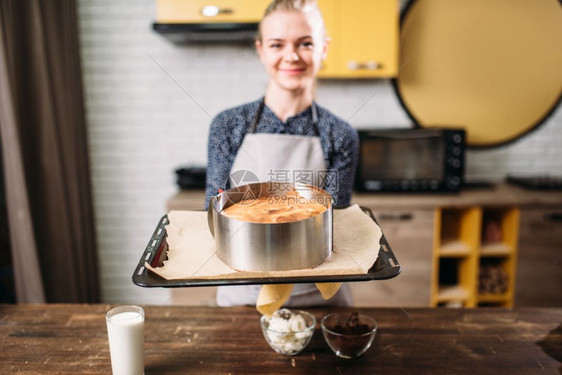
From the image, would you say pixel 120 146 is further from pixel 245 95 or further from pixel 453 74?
pixel 453 74

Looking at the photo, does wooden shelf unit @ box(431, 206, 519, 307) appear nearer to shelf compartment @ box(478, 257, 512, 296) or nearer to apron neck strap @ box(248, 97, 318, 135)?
shelf compartment @ box(478, 257, 512, 296)

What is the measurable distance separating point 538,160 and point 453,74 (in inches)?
35.0

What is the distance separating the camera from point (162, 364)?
4.06ft

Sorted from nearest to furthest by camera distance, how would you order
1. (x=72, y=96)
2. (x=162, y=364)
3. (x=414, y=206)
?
(x=162, y=364), (x=414, y=206), (x=72, y=96)

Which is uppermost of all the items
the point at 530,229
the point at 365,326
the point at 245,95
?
the point at 245,95

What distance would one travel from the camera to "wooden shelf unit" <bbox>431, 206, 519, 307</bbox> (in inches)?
114

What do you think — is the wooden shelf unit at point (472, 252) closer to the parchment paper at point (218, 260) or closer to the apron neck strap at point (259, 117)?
the apron neck strap at point (259, 117)

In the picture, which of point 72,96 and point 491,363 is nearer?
point 491,363

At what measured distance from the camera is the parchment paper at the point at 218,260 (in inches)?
38.4

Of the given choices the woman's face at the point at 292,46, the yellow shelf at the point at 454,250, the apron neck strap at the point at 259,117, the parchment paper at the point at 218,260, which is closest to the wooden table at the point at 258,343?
the parchment paper at the point at 218,260

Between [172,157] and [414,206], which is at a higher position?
[172,157]

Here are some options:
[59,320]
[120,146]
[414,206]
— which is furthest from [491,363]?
[120,146]

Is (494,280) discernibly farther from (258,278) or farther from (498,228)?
(258,278)

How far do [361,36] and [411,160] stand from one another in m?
0.84
